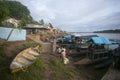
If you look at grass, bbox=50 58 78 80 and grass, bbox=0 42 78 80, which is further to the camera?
grass, bbox=50 58 78 80

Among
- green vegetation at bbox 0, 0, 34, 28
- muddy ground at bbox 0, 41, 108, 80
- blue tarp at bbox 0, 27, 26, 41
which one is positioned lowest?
muddy ground at bbox 0, 41, 108, 80

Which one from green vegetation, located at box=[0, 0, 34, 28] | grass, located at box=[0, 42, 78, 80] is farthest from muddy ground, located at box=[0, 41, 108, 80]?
green vegetation, located at box=[0, 0, 34, 28]

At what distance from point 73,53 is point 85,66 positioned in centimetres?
365

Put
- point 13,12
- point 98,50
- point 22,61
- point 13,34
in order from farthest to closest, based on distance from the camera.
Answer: point 13,12 → point 98,50 → point 13,34 → point 22,61

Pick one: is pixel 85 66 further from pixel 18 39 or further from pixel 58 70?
pixel 18 39

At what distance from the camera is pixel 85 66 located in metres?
17.0

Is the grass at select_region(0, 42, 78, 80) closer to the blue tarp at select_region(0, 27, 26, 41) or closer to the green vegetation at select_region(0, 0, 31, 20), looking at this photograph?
the green vegetation at select_region(0, 0, 31, 20)

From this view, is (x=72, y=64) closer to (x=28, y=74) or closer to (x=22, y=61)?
(x=28, y=74)

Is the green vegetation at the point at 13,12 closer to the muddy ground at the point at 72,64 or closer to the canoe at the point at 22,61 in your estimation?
the muddy ground at the point at 72,64

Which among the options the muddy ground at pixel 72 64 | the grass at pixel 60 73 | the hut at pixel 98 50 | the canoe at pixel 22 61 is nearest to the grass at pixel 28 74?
the canoe at pixel 22 61

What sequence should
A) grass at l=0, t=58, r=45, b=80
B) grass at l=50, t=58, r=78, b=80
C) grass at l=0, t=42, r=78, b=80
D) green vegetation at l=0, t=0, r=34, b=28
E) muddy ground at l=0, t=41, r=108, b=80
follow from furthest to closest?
green vegetation at l=0, t=0, r=34, b=28 < muddy ground at l=0, t=41, r=108, b=80 < grass at l=50, t=58, r=78, b=80 < grass at l=0, t=42, r=78, b=80 < grass at l=0, t=58, r=45, b=80

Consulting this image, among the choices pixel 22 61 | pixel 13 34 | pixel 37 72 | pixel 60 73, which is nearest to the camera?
pixel 22 61

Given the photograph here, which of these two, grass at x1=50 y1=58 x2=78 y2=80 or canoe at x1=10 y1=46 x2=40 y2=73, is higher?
canoe at x1=10 y1=46 x2=40 y2=73

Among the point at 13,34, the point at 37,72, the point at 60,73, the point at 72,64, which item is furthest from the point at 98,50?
the point at 13,34
